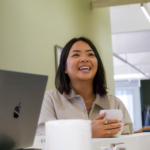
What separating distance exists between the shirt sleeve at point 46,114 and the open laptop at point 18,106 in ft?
2.59

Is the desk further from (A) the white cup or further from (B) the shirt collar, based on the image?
(B) the shirt collar

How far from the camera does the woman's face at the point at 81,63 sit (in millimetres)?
2205

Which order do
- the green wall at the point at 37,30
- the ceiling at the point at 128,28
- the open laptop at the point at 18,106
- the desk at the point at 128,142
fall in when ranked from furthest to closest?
the ceiling at the point at 128,28 < the green wall at the point at 37,30 < the desk at the point at 128,142 < the open laptop at the point at 18,106

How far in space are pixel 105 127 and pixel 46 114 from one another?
24.5 inches

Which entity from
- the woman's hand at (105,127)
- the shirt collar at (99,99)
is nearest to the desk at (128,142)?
the woman's hand at (105,127)

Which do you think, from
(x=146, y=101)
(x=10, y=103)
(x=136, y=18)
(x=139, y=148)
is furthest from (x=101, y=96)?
(x=146, y=101)

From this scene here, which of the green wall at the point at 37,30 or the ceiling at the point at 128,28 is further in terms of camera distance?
the ceiling at the point at 128,28

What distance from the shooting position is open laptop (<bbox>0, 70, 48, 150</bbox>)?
3.08 feet

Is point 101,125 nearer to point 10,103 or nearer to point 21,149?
point 21,149

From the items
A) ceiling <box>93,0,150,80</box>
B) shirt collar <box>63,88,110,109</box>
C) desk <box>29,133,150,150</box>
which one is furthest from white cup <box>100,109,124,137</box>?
ceiling <box>93,0,150,80</box>

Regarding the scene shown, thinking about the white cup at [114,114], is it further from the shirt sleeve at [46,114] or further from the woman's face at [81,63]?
the woman's face at [81,63]

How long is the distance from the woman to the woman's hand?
48 centimetres

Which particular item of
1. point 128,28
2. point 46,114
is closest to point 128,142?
point 46,114

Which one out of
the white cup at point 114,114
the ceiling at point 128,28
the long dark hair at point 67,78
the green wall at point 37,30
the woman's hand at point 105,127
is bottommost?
the woman's hand at point 105,127
